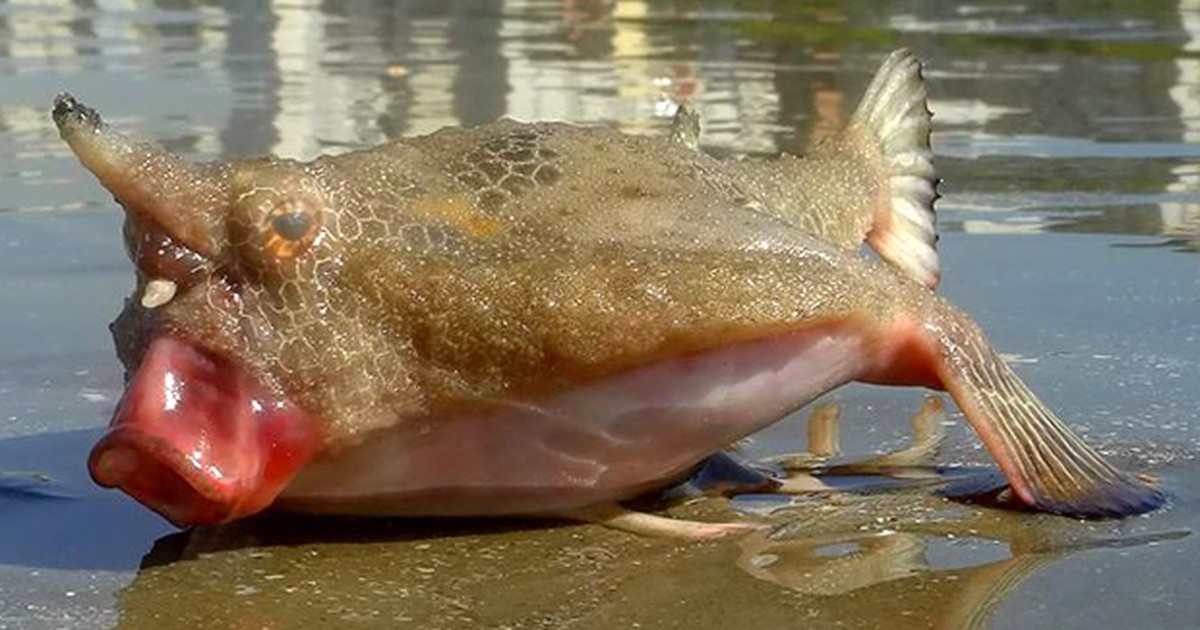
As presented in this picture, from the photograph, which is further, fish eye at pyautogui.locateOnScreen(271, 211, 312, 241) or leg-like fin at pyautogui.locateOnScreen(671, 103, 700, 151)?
leg-like fin at pyautogui.locateOnScreen(671, 103, 700, 151)

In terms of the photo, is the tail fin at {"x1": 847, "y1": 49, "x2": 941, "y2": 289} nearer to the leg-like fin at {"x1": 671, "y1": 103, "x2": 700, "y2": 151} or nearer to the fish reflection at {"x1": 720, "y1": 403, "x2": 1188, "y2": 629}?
the leg-like fin at {"x1": 671, "y1": 103, "x2": 700, "y2": 151}

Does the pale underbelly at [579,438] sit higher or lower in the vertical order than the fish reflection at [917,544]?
higher

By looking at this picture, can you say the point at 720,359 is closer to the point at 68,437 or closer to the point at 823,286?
the point at 823,286

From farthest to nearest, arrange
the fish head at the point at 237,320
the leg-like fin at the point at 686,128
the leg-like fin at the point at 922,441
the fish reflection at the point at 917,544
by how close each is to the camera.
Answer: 1. the leg-like fin at the point at 686,128
2. the leg-like fin at the point at 922,441
3. the fish head at the point at 237,320
4. the fish reflection at the point at 917,544

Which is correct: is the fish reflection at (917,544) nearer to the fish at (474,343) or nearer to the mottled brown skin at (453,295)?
the fish at (474,343)

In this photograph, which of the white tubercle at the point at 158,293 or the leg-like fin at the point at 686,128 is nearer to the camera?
the white tubercle at the point at 158,293

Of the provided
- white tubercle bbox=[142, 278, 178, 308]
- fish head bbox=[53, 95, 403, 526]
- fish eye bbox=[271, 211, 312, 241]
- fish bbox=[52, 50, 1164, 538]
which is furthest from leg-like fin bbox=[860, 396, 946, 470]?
white tubercle bbox=[142, 278, 178, 308]

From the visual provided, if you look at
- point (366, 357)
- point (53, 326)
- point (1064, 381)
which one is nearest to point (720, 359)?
point (366, 357)

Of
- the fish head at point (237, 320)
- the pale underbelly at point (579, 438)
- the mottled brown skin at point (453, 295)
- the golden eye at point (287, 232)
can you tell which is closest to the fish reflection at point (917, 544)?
the pale underbelly at point (579, 438)
